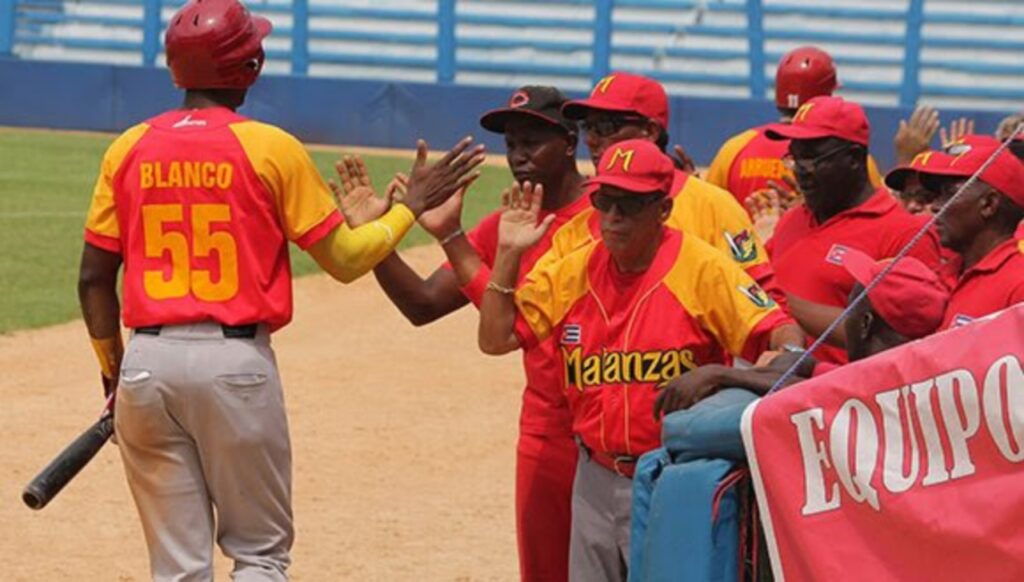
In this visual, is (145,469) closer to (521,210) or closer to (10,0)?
(521,210)

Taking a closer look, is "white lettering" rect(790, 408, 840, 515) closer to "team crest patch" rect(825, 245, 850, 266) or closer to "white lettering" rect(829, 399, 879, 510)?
"white lettering" rect(829, 399, 879, 510)

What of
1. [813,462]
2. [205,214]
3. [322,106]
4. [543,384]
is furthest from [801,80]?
[322,106]

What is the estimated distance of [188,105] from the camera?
6156mm

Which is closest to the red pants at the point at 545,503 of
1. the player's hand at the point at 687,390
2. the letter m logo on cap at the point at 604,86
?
the player's hand at the point at 687,390

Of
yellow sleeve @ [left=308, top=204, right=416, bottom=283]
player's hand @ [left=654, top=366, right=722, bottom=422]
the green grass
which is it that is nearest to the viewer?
player's hand @ [left=654, top=366, right=722, bottom=422]

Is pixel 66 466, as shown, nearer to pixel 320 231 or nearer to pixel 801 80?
pixel 320 231

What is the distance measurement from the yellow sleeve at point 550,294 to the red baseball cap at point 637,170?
0.26 meters

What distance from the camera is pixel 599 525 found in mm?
5852

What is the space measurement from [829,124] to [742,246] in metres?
0.60

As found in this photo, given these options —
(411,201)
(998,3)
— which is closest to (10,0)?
(998,3)

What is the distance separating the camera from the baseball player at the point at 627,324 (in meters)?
5.73

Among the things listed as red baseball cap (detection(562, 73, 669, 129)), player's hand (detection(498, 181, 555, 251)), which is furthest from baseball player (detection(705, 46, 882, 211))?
player's hand (detection(498, 181, 555, 251))

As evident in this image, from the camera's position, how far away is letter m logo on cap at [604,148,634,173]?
5.80m

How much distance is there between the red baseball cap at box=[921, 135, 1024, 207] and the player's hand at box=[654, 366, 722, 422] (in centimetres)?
121
